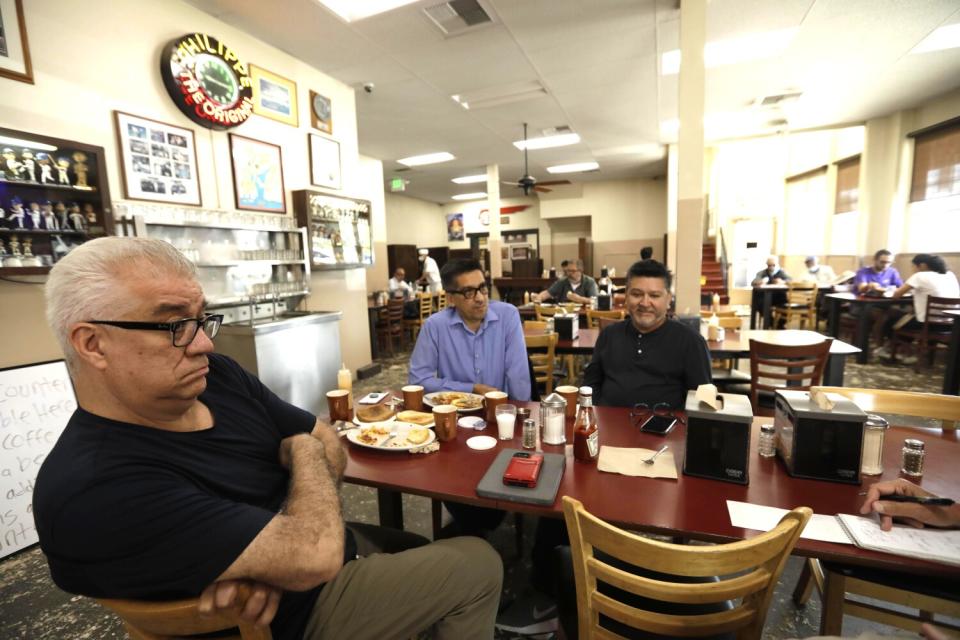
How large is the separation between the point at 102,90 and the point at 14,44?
1.53ft

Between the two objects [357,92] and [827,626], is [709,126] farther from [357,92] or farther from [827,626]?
[827,626]

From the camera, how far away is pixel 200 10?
3607mm

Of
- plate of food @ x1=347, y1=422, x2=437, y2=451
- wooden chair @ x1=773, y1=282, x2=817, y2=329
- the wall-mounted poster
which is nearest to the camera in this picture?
plate of food @ x1=347, y1=422, x2=437, y2=451

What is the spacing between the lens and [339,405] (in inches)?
73.5

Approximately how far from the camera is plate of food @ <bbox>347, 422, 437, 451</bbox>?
1577mm

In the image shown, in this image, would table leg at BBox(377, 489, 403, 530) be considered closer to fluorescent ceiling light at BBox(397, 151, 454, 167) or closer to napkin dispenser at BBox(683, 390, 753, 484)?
napkin dispenser at BBox(683, 390, 753, 484)

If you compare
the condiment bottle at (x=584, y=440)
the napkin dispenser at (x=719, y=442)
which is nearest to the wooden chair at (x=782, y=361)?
the napkin dispenser at (x=719, y=442)

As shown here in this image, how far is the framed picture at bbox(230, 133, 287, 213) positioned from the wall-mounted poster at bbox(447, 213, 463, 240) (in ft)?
37.0

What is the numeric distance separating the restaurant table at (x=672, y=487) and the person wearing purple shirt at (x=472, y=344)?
2.30ft

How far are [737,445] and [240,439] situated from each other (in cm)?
149

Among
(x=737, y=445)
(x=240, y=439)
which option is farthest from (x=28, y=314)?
(x=737, y=445)

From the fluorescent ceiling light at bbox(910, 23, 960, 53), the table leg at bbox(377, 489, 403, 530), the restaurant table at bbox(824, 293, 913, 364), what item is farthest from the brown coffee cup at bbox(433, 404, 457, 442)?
the fluorescent ceiling light at bbox(910, 23, 960, 53)

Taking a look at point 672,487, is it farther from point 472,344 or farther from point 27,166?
point 27,166

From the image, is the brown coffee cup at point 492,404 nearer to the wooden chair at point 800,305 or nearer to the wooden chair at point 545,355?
the wooden chair at point 545,355
